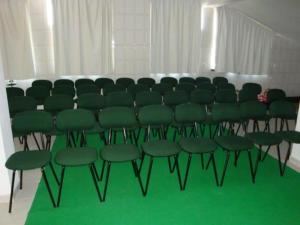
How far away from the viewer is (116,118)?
10.7 feet

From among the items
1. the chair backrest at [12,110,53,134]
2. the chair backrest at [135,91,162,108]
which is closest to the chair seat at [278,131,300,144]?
the chair backrest at [135,91,162,108]

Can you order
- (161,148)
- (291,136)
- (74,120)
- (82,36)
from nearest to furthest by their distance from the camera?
(161,148) → (74,120) → (291,136) → (82,36)

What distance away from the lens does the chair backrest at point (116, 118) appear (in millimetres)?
3234

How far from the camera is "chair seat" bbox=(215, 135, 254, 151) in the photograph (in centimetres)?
300

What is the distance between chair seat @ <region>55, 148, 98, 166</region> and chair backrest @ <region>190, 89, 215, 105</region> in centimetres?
235

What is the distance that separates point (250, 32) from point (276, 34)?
0.82m

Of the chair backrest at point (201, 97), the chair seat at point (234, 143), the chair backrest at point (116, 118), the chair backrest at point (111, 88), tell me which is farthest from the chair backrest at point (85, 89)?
the chair seat at point (234, 143)

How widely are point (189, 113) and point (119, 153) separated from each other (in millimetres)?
1213

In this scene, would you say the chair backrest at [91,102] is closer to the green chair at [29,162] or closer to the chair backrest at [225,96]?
the green chair at [29,162]

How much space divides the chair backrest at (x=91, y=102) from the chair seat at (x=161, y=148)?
1490mm

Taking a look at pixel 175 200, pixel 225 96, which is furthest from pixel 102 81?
pixel 175 200

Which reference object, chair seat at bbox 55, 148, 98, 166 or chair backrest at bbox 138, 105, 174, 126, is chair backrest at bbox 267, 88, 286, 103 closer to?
chair backrest at bbox 138, 105, 174, 126

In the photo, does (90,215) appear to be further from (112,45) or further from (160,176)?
(112,45)

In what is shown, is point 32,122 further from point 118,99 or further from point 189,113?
point 189,113
